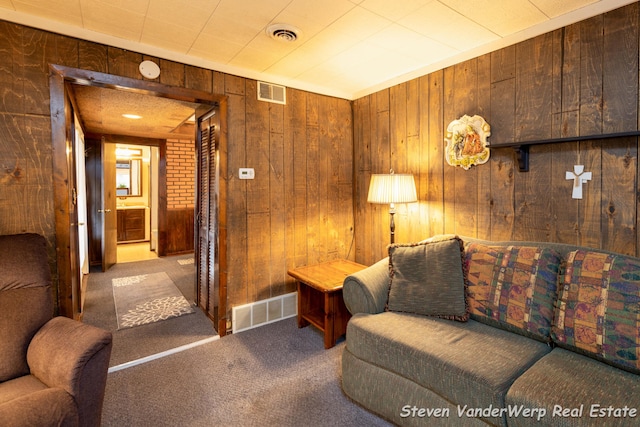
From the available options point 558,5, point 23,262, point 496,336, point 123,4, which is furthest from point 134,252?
point 558,5

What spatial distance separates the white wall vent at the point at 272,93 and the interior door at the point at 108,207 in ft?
11.3

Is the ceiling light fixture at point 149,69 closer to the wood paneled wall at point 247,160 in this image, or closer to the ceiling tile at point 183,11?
the wood paneled wall at point 247,160

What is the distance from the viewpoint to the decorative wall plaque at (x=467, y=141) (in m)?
2.37

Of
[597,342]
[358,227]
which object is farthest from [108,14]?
[597,342]

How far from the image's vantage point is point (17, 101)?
1904mm

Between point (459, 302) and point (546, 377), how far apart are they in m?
0.60

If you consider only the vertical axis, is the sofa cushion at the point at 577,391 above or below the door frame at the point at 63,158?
below

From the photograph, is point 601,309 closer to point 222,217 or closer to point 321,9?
point 321,9

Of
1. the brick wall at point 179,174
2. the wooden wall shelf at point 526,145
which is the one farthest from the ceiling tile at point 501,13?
the brick wall at point 179,174

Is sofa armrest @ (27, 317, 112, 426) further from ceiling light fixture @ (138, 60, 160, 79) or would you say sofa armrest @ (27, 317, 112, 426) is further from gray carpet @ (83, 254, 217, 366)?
ceiling light fixture @ (138, 60, 160, 79)

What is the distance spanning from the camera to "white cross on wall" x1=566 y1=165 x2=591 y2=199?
6.28 ft

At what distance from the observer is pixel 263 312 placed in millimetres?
2965

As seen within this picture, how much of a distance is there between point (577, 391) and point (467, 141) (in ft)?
5.72

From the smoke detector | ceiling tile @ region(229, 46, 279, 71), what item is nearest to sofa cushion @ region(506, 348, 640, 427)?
the smoke detector
